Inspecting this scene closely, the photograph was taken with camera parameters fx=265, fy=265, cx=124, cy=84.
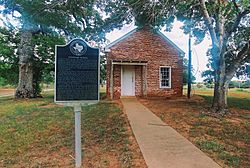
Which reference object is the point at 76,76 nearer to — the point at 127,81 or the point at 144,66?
the point at 127,81

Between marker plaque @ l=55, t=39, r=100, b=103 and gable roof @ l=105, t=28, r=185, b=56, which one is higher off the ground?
gable roof @ l=105, t=28, r=185, b=56

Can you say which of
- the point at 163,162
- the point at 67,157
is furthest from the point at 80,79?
the point at 163,162

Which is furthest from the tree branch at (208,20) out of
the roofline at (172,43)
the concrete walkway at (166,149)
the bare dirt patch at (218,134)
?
the roofline at (172,43)

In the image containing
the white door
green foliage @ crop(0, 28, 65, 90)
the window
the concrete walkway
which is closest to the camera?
the concrete walkway

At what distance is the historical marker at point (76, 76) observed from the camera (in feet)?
17.1

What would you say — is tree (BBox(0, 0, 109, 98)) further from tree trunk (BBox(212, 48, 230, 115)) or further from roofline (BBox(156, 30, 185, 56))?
tree trunk (BBox(212, 48, 230, 115))

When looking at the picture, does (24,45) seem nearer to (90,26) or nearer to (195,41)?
(90,26)

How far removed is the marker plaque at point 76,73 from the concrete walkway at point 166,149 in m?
1.75

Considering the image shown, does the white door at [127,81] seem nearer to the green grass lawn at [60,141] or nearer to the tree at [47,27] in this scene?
the tree at [47,27]

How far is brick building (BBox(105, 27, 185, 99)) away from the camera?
1902 centimetres

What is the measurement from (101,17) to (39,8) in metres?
5.05

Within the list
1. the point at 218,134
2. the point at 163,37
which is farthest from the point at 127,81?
the point at 218,134

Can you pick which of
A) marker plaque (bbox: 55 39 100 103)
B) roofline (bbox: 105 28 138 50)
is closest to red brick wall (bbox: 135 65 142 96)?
roofline (bbox: 105 28 138 50)

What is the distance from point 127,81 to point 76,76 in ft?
46.9
